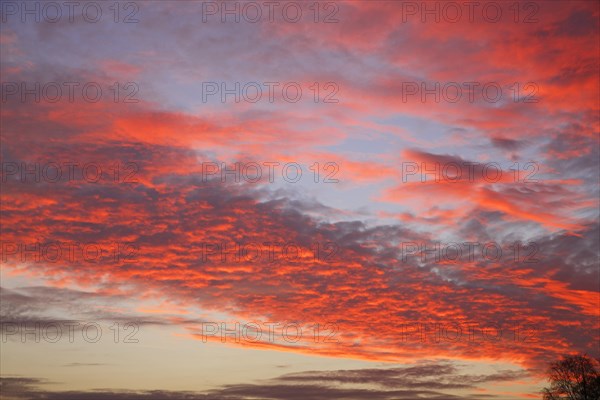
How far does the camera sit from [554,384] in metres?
101

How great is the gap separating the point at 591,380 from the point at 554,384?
17.4 feet

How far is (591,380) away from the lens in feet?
322
